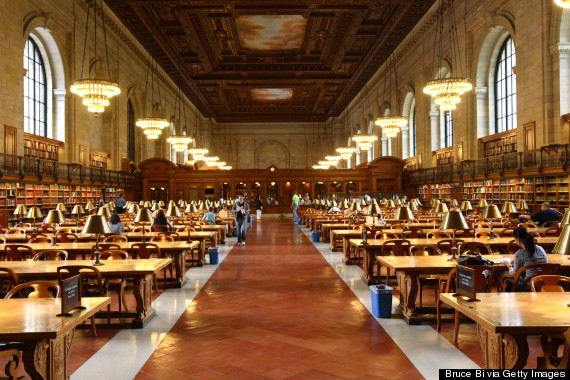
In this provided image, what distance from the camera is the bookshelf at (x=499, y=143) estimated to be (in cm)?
1894

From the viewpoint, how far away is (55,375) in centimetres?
361

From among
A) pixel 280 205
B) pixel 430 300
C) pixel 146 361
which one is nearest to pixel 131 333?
pixel 146 361

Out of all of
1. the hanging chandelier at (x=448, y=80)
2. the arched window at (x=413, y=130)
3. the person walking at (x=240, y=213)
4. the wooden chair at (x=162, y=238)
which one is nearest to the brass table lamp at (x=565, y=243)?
the wooden chair at (x=162, y=238)

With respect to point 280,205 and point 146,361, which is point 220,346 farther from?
point 280,205

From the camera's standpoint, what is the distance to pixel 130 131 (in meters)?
30.6

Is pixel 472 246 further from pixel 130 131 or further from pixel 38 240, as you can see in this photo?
pixel 130 131

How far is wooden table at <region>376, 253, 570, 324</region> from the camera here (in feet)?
19.2

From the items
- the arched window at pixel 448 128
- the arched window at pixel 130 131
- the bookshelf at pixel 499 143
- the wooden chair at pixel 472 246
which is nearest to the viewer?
the wooden chair at pixel 472 246

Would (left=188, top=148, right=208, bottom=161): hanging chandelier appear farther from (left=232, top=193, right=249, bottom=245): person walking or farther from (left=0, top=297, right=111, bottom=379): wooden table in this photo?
(left=0, top=297, right=111, bottom=379): wooden table

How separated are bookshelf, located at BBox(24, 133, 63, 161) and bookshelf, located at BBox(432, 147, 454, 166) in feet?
59.1

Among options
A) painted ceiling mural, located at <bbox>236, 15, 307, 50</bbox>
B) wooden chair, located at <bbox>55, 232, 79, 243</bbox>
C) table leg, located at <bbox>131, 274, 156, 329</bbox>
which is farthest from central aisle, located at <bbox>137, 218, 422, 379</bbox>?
painted ceiling mural, located at <bbox>236, 15, 307, 50</bbox>

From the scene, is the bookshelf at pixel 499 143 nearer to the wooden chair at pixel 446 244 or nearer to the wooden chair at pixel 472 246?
the wooden chair at pixel 446 244

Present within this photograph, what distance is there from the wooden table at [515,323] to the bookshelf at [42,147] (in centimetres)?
1826

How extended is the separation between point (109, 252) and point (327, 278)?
4092 millimetres
